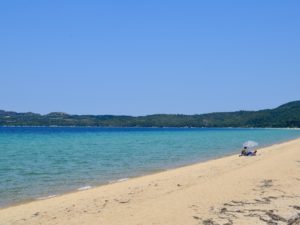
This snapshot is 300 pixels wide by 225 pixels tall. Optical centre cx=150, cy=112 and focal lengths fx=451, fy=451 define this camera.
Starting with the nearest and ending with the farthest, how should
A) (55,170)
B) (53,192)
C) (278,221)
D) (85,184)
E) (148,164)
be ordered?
(278,221) → (53,192) → (85,184) → (55,170) → (148,164)

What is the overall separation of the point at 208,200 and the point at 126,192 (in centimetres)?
375

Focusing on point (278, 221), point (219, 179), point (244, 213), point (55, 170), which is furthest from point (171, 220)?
point (55, 170)

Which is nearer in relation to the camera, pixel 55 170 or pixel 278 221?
pixel 278 221

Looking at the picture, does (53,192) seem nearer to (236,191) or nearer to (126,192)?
(126,192)

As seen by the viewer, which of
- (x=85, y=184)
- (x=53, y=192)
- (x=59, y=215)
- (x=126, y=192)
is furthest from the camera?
(x=85, y=184)

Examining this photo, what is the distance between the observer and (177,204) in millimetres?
12406

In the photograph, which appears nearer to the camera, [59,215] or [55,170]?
[59,215]

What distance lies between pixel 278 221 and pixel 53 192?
9911mm

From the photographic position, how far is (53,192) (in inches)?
679

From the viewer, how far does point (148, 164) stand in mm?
28781

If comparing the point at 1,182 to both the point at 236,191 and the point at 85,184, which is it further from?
the point at 236,191

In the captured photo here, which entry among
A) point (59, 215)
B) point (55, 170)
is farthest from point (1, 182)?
point (59, 215)

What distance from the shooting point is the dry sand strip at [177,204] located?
34.3ft

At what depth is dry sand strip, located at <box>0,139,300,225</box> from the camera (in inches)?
412
